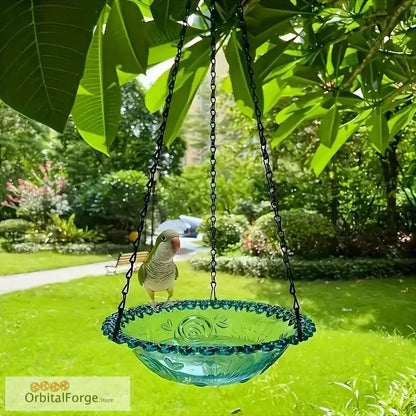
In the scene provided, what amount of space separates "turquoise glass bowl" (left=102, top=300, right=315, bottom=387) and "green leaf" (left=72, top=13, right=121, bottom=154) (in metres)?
0.15

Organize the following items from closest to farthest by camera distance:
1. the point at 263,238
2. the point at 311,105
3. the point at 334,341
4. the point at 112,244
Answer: the point at 311,105 → the point at 334,341 → the point at 263,238 → the point at 112,244

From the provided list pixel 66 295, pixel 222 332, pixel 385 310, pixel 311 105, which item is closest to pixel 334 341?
pixel 385 310

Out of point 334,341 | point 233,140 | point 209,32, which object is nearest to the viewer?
point 209,32

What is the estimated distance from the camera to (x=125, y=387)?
168 centimetres

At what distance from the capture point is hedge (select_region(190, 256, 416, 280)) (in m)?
2.88

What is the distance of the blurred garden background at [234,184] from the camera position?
0.28 meters

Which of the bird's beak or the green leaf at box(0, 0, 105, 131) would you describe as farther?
the bird's beak

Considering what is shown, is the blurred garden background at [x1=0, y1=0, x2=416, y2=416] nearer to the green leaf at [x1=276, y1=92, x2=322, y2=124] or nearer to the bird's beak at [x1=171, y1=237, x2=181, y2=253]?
the green leaf at [x1=276, y1=92, x2=322, y2=124]

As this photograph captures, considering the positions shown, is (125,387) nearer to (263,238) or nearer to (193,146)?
(263,238)

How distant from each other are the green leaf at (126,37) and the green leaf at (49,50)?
84 millimetres

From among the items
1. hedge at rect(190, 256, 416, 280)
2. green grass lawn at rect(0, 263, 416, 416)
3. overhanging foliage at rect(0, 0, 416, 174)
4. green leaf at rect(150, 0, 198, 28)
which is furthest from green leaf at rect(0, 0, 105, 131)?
hedge at rect(190, 256, 416, 280)

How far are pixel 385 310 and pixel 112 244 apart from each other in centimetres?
186

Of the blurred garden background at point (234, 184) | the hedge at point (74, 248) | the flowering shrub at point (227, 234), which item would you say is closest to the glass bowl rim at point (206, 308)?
the blurred garden background at point (234, 184)

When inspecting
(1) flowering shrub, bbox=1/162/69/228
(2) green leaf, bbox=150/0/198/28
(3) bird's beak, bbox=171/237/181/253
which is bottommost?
(1) flowering shrub, bbox=1/162/69/228
